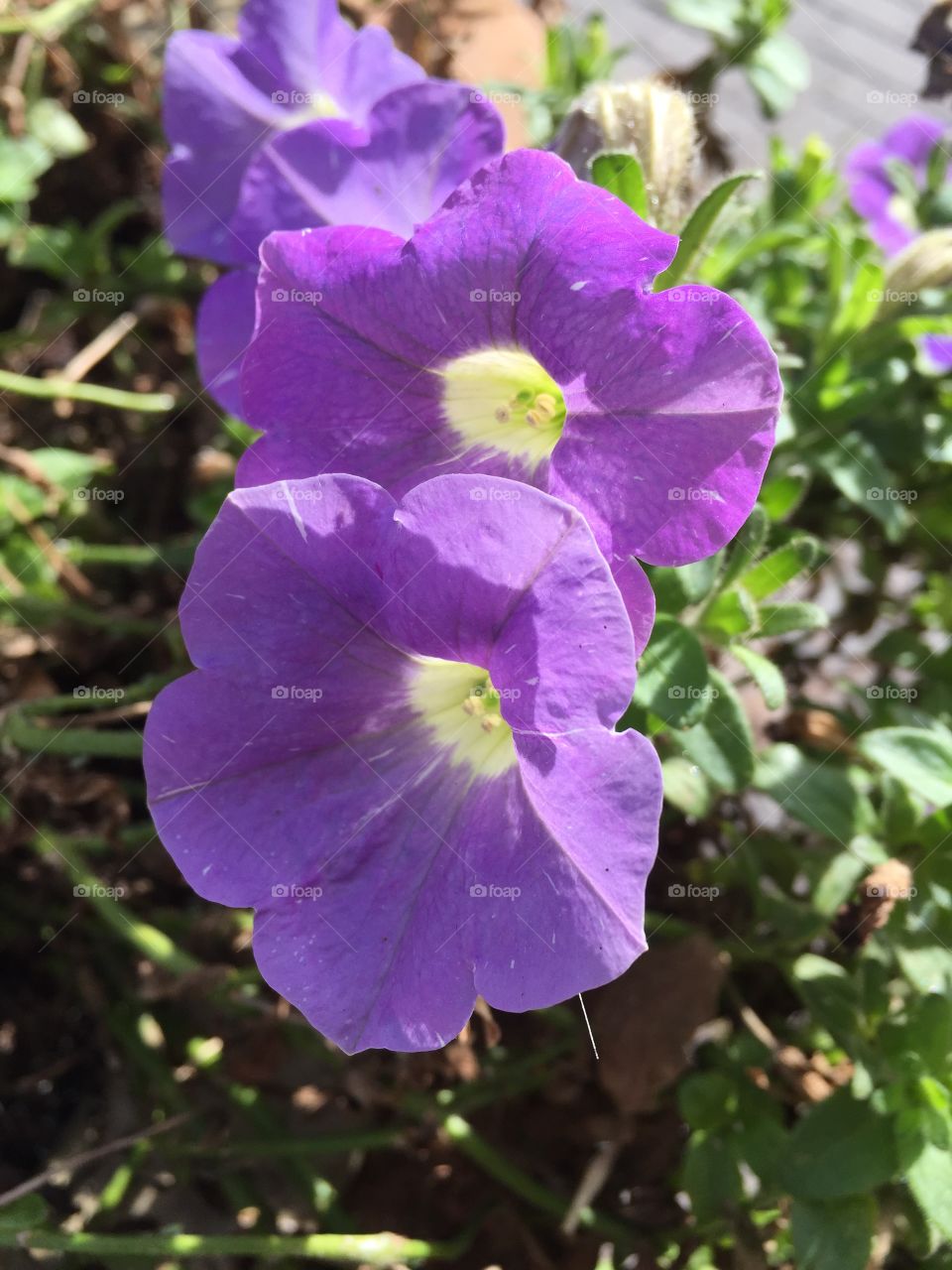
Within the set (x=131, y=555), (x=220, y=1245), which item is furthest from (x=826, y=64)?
(x=220, y=1245)

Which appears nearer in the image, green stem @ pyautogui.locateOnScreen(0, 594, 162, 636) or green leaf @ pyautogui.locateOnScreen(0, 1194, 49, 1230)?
green leaf @ pyautogui.locateOnScreen(0, 1194, 49, 1230)

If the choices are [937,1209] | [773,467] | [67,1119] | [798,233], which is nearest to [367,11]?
[798,233]

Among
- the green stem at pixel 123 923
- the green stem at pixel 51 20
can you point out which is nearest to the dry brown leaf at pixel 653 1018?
the green stem at pixel 123 923

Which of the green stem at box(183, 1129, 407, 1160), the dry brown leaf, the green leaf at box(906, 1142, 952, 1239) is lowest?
the green stem at box(183, 1129, 407, 1160)

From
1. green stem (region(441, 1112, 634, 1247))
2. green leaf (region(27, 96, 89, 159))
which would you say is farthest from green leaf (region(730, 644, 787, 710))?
green leaf (region(27, 96, 89, 159))

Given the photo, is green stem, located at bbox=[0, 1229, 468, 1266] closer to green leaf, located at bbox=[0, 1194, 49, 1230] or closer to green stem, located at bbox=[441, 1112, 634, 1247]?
green leaf, located at bbox=[0, 1194, 49, 1230]

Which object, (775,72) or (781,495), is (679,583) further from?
(775,72)
